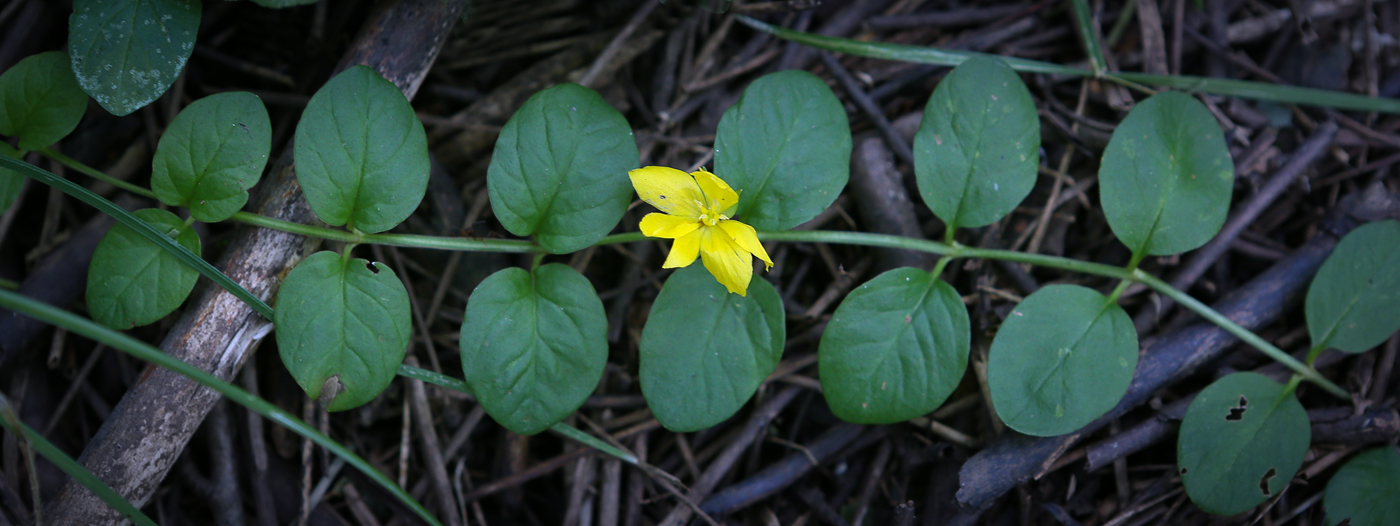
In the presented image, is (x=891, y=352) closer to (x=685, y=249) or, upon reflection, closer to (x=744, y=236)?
(x=744, y=236)

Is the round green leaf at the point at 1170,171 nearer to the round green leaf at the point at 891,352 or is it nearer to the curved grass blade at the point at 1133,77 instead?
the curved grass blade at the point at 1133,77

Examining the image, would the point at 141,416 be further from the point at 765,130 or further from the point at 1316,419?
the point at 1316,419

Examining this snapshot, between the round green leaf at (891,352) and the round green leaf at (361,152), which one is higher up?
the round green leaf at (361,152)

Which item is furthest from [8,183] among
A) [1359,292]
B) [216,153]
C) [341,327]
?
[1359,292]

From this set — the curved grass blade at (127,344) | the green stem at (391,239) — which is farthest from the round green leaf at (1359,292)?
the curved grass blade at (127,344)

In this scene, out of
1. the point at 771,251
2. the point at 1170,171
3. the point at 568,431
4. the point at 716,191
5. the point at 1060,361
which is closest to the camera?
the point at 716,191
